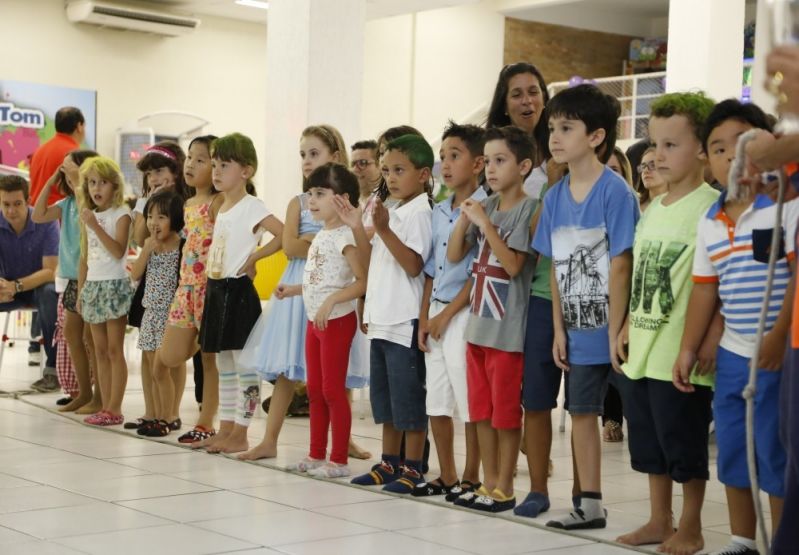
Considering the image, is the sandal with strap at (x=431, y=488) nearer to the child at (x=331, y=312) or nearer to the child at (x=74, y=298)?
the child at (x=331, y=312)

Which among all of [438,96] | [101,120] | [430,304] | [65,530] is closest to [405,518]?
[430,304]

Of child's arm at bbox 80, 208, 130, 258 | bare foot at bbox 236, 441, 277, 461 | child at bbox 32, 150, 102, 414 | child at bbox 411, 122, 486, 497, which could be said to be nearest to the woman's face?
child at bbox 411, 122, 486, 497

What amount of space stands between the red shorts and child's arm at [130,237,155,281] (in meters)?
2.07

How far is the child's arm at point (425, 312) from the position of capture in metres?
3.98

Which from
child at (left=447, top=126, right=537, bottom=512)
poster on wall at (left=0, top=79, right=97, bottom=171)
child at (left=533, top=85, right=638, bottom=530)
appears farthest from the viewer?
poster on wall at (left=0, top=79, right=97, bottom=171)

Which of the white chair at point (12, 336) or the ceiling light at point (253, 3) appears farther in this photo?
the ceiling light at point (253, 3)

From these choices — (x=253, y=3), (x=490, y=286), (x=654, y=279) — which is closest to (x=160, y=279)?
(x=490, y=286)

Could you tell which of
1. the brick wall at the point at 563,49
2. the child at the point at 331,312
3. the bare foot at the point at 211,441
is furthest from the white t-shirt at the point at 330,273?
the brick wall at the point at 563,49

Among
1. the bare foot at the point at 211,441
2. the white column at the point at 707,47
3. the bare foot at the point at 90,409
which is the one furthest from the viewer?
the white column at the point at 707,47

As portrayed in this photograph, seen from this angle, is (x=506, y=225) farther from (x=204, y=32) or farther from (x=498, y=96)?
(x=204, y=32)

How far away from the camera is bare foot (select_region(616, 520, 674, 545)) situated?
10.8 ft

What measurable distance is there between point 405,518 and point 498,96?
1642mm

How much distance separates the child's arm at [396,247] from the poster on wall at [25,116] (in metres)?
10.4

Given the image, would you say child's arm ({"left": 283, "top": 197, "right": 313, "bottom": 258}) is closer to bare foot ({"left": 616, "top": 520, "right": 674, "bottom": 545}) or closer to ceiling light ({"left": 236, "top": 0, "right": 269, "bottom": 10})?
bare foot ({"left": 616, "top": 520, "right": 674, "bottom": 545})
